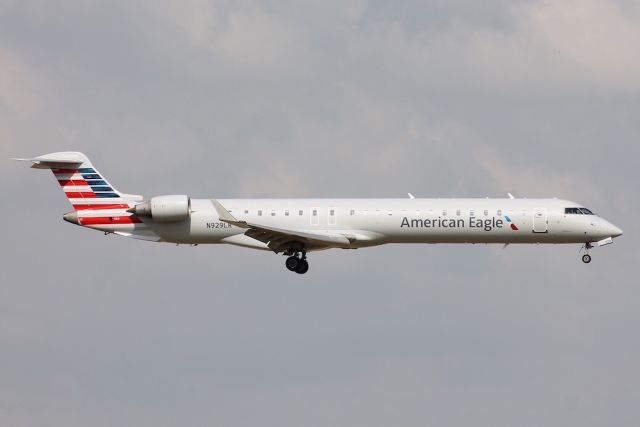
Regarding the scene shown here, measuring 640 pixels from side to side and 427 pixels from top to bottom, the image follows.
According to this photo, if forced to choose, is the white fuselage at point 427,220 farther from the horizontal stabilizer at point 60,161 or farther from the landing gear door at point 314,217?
the horizontal stabilizer at point 60,161

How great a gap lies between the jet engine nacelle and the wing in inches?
63.5

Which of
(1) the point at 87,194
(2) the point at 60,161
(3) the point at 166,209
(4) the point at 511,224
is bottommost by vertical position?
(4) the point at 511,224

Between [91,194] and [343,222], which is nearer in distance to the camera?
[343,222]

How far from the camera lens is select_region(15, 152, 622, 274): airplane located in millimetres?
54375

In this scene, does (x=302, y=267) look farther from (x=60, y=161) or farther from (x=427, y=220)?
(x=60, y=161)

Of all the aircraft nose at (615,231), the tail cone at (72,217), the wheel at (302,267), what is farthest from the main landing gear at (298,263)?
the aircraft nose at (615,231)

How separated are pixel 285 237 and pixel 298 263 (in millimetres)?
1752

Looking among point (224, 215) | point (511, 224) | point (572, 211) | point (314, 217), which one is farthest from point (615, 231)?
point (224, 215)

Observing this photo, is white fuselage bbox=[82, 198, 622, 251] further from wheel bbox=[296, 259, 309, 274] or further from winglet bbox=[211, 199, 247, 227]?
winglet bbox=[211, 199, 247, 227]

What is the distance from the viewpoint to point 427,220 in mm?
54312

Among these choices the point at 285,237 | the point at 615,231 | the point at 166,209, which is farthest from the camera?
the point at 166,209

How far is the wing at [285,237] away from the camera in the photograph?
53159 mm

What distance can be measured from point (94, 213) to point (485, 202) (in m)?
16.9

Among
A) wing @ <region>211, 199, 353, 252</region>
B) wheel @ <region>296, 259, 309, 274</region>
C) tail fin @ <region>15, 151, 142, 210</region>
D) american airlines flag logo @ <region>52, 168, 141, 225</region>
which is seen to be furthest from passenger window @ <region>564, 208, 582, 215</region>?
american airlines flag logo @ <region>52, 168, 141, 225</region>
